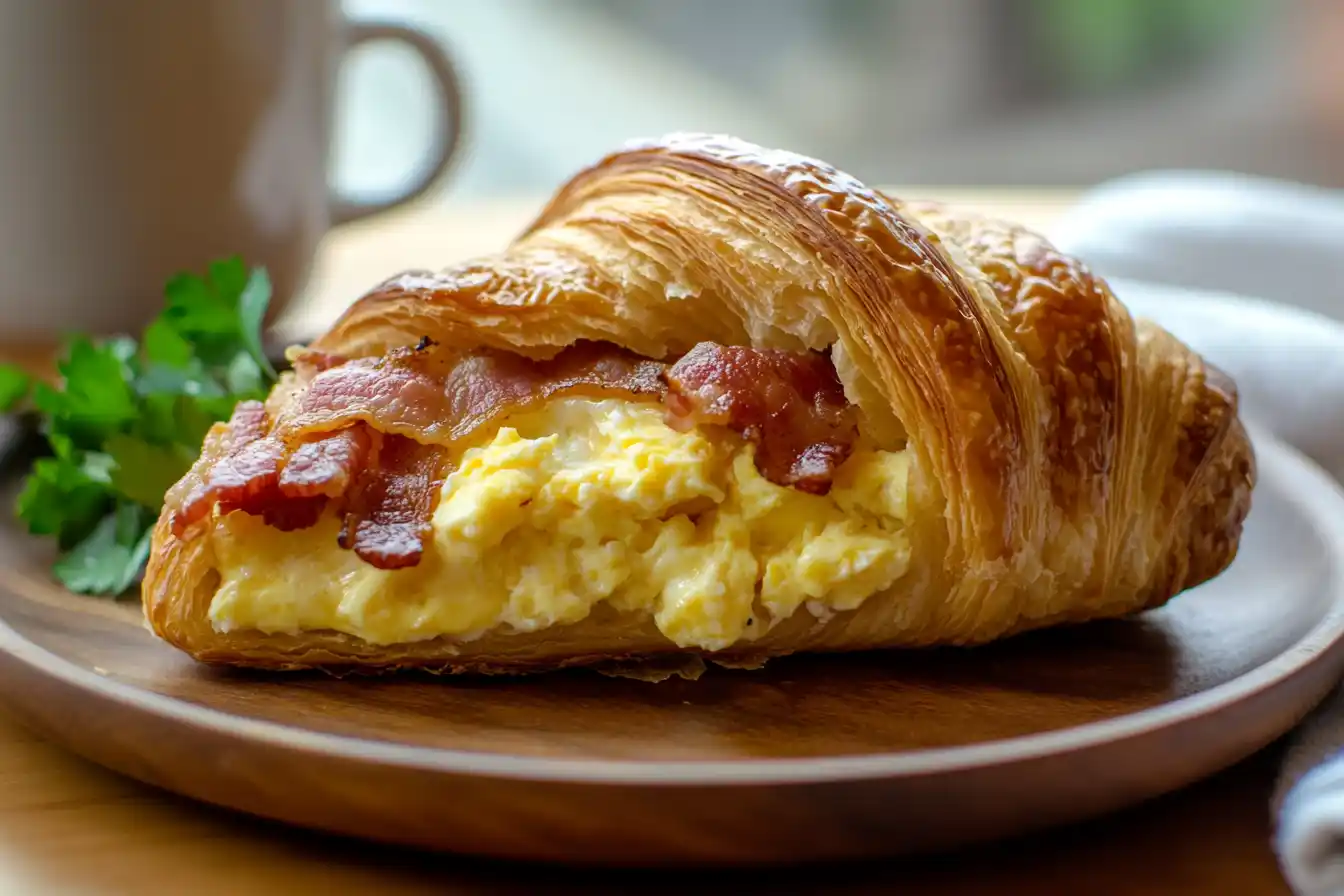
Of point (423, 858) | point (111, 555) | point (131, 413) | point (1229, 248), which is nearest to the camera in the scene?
point (423, 858)

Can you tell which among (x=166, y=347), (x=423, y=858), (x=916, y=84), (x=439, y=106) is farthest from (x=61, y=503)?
(x=916, y=84)

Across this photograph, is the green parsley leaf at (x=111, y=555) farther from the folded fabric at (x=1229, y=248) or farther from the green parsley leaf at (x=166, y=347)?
the folded fabric at (x=1229, y=248)

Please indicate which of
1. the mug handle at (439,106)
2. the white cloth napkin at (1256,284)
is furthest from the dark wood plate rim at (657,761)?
the mug handle at (439,106)

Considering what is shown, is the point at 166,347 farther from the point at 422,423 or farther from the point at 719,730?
the point at 719,730

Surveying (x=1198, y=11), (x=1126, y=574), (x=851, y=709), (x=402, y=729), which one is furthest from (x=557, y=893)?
(x=1198, y=11)

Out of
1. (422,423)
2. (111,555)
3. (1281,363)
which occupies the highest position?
(422,423)

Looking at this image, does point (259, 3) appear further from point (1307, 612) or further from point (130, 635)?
point (1307, 612)
